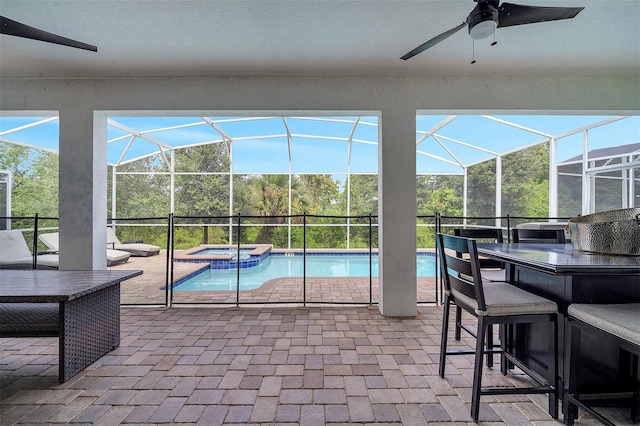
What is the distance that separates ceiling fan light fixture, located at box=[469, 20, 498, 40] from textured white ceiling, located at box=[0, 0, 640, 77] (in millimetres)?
448

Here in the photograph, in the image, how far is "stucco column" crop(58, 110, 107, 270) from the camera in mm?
3277

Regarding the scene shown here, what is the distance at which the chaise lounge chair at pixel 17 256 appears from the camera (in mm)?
4270

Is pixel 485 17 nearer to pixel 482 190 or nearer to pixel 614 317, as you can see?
pixel 614 317

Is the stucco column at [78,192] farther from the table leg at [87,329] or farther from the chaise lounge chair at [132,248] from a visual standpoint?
the chaise lounge chair at [132,248]

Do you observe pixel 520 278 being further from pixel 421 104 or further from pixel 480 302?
pixel 421 104

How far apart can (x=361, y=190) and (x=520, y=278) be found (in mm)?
6663

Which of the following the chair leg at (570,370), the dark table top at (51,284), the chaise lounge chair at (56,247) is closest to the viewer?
the chair leg at (570,370)

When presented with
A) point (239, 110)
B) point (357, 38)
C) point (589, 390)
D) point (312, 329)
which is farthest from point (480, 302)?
point (239, 110)

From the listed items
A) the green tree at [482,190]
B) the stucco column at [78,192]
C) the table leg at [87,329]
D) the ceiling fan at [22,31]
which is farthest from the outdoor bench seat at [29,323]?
the green tree at [482,190]

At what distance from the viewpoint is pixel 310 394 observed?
1.82 meters

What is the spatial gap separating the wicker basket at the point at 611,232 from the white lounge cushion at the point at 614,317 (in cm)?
33

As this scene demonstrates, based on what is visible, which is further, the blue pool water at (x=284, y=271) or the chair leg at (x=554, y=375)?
the blue pool water at (x=284, y=271)

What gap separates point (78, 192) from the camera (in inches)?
129

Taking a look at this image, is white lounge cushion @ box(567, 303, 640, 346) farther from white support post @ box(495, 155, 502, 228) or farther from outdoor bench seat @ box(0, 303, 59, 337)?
white support post @ box(495, 155, 502, 228)
